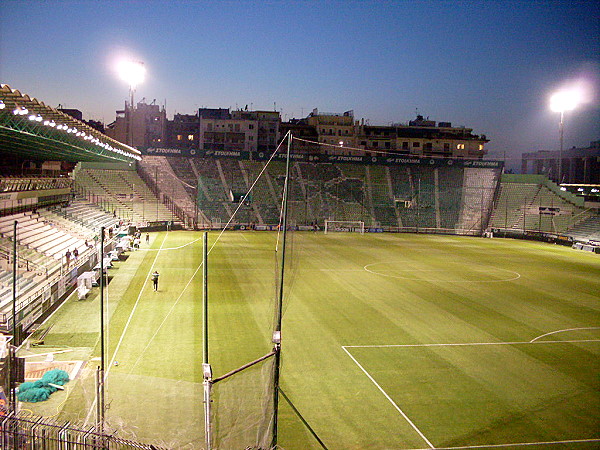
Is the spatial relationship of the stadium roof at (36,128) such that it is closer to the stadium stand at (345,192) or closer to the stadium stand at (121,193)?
the stadium stand at (121,193)

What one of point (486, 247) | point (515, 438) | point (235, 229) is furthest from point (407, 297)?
point (235, 229)

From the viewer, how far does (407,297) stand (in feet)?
76.4

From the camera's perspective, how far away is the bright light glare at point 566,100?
50.7 m

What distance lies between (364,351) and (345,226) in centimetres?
4322

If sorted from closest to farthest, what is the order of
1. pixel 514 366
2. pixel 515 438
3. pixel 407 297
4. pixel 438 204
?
pixel 515 438, pixel 514 366, pixel 407 297, pixel 438 204

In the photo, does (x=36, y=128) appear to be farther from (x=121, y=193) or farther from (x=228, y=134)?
(x=228, y=134)

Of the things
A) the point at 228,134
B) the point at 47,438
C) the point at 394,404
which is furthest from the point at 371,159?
the point at 47,438

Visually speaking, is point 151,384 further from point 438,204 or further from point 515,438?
point 438,204

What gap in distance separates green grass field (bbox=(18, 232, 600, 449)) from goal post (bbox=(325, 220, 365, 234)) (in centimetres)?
2646

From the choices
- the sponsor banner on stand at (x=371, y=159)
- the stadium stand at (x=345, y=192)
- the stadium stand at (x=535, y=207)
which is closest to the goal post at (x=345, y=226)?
the stadium stand at (x=345, y=192)

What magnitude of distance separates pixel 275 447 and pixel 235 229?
46.1m

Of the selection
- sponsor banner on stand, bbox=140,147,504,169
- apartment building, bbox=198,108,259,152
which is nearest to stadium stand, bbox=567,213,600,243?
sponsor banner on stand, bbox=140,147,504,169

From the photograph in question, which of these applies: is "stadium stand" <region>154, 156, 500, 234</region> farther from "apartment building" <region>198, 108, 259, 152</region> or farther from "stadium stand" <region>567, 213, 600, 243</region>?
"apartment building" <region>198, 108, 259, 152</region>

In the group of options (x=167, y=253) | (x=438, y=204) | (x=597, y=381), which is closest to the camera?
(x=597, y=381)
